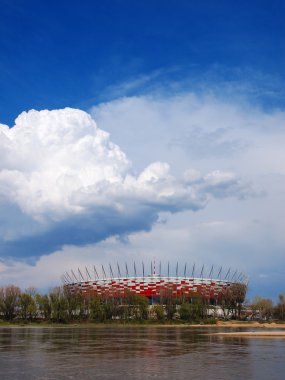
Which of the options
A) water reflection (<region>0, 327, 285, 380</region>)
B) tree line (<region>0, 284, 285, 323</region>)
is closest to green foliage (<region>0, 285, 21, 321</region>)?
tree line (<region>0, 284, 285, 323</region>)

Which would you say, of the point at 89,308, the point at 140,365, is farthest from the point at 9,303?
the point at 140,365

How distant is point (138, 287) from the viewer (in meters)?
171

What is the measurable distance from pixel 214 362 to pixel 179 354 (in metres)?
6.31

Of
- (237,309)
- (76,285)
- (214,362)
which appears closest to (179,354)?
(214,362)

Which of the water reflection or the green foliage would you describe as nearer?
the water reflection

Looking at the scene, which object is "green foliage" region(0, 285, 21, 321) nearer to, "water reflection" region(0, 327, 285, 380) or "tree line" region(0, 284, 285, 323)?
"tree line" region(0, 284, 285, 323)

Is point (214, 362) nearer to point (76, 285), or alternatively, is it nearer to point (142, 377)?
point (142, 377)

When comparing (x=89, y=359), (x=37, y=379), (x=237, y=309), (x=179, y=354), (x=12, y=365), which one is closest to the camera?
(x=37, y=379)

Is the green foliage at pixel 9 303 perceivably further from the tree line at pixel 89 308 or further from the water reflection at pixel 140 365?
the water reflection at pixel 140 365

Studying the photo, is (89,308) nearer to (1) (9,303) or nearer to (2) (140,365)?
(1) (9,303)

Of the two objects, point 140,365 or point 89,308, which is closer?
point 140,365

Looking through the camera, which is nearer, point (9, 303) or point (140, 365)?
point (140, 365)

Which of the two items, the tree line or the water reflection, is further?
the tree line

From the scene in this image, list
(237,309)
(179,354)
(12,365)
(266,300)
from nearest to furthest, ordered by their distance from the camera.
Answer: (12,365)
(179,354)
(237,309)
(266,300)
